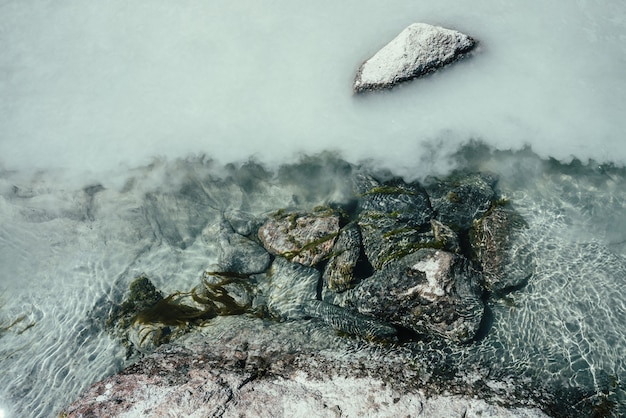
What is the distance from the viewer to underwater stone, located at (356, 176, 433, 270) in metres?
5.44

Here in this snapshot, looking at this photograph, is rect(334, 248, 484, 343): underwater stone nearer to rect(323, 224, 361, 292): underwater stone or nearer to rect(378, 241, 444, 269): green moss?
rect(378, 241, 444, 269): green moss

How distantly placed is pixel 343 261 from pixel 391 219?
86 cm

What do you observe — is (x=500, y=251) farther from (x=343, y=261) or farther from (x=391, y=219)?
(x=343, y=261)

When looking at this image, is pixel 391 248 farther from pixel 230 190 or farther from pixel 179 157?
pixel 179 157

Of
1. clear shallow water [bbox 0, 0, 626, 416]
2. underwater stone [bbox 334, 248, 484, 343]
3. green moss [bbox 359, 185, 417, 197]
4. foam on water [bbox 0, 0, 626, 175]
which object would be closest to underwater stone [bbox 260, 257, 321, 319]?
underwater stone [bbox 334, 248, 484, 343]

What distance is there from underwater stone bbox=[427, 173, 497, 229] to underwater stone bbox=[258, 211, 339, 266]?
4.62ft

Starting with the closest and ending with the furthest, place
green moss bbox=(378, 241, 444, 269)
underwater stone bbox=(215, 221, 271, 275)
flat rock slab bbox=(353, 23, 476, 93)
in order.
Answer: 1. green moss bbox=(378, 241, 444, 269)
2. underwater stone bbox=(215, 221, 271, 275)
3. flat rock slab bbox=(353, 23, 476, 93)

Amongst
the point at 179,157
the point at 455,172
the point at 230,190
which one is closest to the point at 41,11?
the point at 179,157

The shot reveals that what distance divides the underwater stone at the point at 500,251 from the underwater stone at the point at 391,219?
2.21 feet

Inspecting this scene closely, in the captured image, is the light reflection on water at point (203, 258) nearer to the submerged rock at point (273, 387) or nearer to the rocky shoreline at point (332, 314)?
the rocky shoreline at point (332, 314)

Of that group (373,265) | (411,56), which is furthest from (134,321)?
(411,56)

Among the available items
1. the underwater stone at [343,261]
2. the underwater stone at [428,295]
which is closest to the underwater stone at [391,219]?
the underwater stone at [343,261]

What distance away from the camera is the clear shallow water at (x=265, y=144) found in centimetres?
521

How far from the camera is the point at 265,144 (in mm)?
6293
